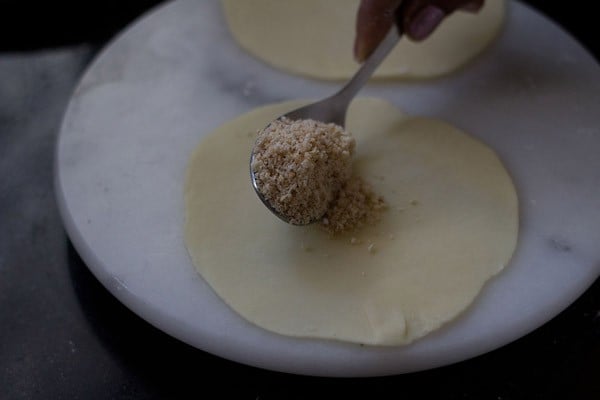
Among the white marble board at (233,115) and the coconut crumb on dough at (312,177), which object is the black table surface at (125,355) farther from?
the coconut crumb on dough at (312,177)

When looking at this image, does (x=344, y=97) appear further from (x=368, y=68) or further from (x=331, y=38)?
(x=331, y=38)

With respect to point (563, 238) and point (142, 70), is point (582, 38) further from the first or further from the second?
point (142, 70)

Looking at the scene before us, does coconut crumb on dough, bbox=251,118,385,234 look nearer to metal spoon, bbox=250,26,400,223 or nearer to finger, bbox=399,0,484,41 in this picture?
metal spoon, bbox=250,26,400,223

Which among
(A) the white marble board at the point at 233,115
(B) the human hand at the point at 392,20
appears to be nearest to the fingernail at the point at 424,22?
(B) the human hand at the point at 392,20

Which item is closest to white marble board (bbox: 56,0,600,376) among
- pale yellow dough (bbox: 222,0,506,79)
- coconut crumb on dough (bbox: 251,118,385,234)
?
pale yellow dough (bbox: 222,0,506,79)

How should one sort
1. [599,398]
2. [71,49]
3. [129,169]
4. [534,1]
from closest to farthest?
[599,398] < [129,169] < [71,49] < [534,1]

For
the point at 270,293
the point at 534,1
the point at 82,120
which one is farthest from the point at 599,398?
the point at 534,1
